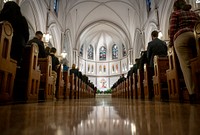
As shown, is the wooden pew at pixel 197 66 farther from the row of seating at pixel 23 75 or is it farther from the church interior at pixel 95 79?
the row of seating at pixel 23 75

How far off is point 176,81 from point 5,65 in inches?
95.8

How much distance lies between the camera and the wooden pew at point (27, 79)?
2680 mm

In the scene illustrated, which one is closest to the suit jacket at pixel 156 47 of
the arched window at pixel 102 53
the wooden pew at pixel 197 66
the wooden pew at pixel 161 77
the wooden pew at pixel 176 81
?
the wooden pew at pixel 161 77

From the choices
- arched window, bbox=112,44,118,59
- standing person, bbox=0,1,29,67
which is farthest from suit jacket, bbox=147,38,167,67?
arched window, bbox=112,44,118,59

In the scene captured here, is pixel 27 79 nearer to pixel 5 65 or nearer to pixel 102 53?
pixel 5 65

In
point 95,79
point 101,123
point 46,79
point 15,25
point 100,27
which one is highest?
point 100,27

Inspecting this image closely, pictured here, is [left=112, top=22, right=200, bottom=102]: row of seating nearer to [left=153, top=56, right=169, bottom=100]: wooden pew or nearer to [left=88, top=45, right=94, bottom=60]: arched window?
[left=153, top=56, right=169, bottom=100]: wooden pew

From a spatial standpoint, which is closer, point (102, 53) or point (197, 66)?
point (197, 66)

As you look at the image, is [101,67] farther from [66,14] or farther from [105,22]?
[66,14]

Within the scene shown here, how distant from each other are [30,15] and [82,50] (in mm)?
14153

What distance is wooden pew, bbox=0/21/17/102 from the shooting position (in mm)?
1885

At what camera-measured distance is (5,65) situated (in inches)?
77.0

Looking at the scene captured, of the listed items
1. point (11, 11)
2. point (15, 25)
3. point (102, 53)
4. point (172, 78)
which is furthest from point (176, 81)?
point (102, 53)

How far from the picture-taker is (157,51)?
4148 mm
